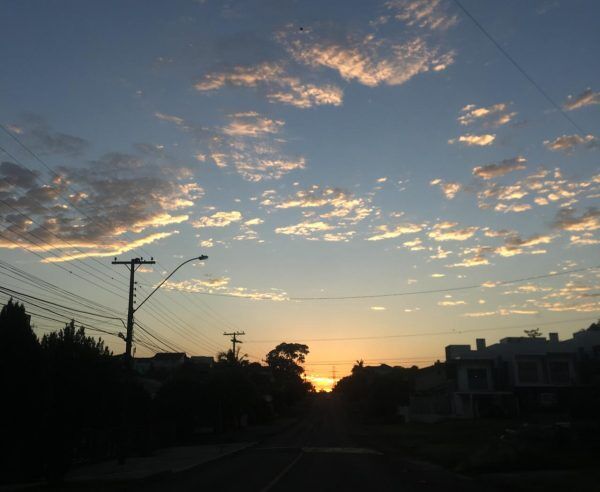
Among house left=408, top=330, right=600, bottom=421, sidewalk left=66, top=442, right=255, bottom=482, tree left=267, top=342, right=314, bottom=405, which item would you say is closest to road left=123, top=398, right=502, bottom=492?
sidewalk left=66, top=442, right=255, bottom=482

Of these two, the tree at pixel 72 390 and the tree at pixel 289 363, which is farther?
the tree at pixel 289 363

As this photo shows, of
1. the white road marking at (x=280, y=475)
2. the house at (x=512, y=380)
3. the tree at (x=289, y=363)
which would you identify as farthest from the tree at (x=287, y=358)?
the white road marking at (x=280, y=475)

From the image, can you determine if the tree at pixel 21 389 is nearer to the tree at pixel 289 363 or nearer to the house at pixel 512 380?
the house at pixel 512 380

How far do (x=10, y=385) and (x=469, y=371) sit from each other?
5033 centimetres

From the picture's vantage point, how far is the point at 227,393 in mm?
54062

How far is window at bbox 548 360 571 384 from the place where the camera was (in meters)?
58.3

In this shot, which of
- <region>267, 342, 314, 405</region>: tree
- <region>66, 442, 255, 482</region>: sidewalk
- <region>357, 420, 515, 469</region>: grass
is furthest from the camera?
<region>267, 342, 314, 405</region>: tree

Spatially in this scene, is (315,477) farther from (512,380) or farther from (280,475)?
(512,380)

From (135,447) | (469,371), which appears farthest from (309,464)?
(469,371)

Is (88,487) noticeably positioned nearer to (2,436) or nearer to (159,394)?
(2,436)

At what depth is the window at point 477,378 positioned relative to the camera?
199 ft

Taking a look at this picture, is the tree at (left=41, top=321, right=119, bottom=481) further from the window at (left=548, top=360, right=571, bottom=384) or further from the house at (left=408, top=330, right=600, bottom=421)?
the window at (left=548, top=360, right=571, bottom=384)

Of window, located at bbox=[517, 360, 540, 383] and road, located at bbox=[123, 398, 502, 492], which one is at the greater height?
window, located at bbox=[517, 360, 540, 383]

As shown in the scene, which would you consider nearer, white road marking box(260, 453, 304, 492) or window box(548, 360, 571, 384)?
white road marking box(260, 453, 304, 492)
